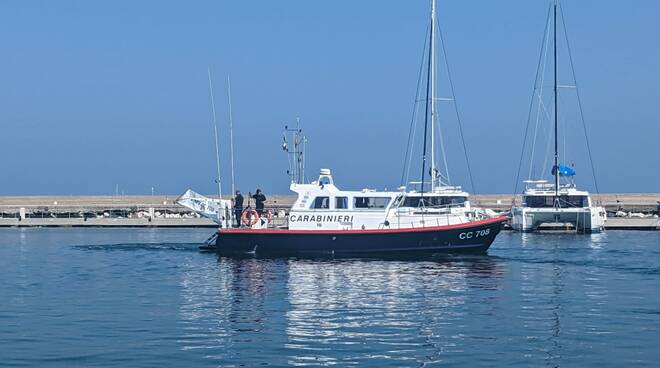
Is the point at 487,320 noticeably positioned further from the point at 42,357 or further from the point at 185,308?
the point at 42,357

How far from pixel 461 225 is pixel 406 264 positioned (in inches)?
136

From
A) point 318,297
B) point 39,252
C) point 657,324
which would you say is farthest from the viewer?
point 39,252

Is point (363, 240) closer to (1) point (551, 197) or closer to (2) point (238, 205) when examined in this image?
(2) point (238, 205)

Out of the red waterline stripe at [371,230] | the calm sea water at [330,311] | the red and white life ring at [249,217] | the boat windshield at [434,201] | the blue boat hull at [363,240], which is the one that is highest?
the boat windshield at [434,201]

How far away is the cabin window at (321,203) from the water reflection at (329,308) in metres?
2.31

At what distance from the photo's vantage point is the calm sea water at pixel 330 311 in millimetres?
17828

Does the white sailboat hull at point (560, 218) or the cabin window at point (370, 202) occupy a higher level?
the cabin window at point (370, 202)

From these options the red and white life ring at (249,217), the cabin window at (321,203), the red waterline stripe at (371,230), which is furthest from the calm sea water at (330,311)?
the cabin window at (321,203)

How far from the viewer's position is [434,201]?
41.2 metres

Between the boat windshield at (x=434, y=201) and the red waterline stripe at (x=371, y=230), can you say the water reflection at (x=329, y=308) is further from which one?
the boat windshield at (x=434, y=201)

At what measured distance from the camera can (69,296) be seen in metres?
26.5

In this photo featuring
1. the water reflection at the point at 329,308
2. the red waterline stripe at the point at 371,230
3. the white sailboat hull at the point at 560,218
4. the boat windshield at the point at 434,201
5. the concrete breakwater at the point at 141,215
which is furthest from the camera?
the concrete breakwater at the point at 141,215

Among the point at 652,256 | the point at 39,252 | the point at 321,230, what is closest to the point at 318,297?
the point at 321,230

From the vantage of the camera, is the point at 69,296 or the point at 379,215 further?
the point at 379,215
